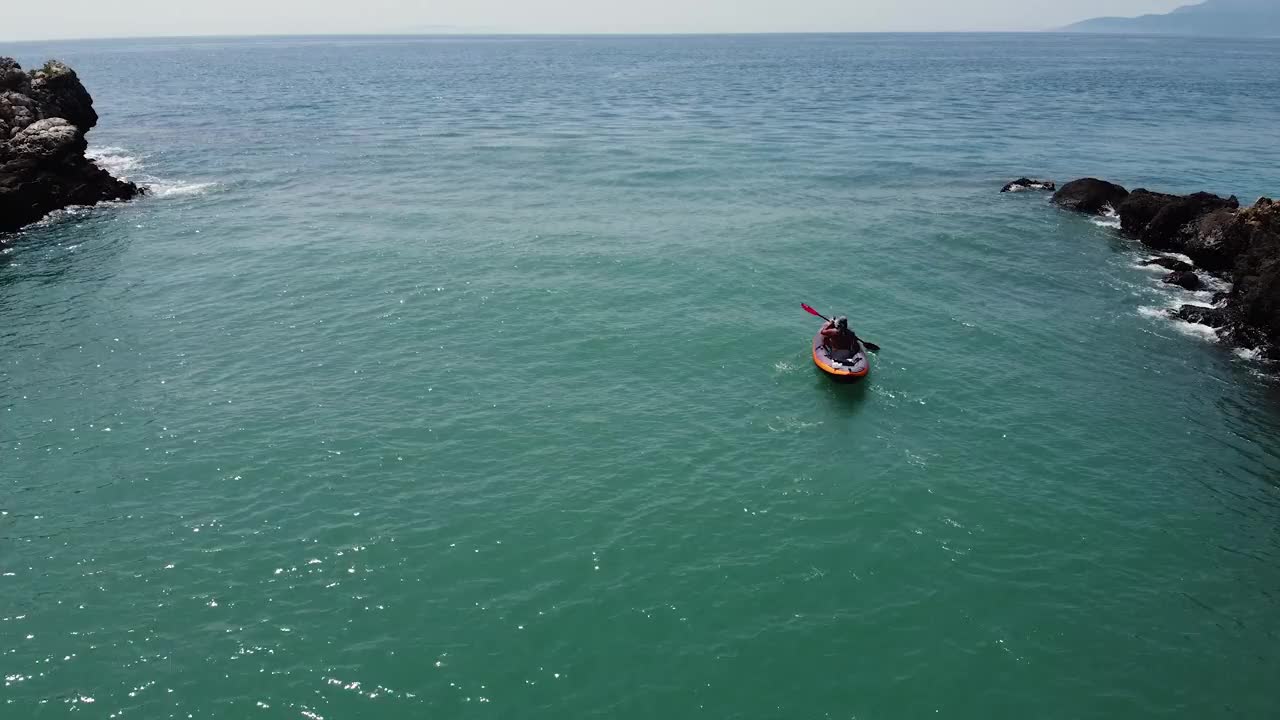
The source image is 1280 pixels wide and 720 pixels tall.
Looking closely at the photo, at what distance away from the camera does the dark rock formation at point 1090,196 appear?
71375 millimetres

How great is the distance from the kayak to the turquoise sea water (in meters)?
1.10

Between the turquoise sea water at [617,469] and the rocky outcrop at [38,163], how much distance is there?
309cm

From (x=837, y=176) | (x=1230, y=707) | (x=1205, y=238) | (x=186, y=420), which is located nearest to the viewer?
(x=1230, y=707)

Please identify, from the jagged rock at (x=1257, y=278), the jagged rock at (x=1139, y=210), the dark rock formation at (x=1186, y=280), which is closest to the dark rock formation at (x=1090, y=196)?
the jagged rock at (x=1139, y=210)

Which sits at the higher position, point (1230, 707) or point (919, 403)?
point (919, 403)

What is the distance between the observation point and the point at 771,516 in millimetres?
31641

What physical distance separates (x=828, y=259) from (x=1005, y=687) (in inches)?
1537

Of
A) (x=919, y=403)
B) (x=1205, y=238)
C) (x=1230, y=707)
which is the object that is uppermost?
(x=1205, y=238)

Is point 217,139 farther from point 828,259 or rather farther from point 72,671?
point 72,671

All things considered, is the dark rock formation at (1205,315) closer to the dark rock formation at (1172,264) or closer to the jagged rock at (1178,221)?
the dark rock formation at (1172,264)

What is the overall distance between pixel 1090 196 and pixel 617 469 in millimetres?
58366

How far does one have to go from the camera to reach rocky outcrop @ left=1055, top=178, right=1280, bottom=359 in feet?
149

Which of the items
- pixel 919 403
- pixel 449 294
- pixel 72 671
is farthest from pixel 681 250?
pixel 72 671

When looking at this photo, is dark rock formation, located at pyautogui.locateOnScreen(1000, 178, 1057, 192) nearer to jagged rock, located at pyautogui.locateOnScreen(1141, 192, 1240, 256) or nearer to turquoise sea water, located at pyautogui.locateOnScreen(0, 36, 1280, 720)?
turquoise sea water, located at pyautogui.locateOnScreen(0, 36, 1280, 720)
